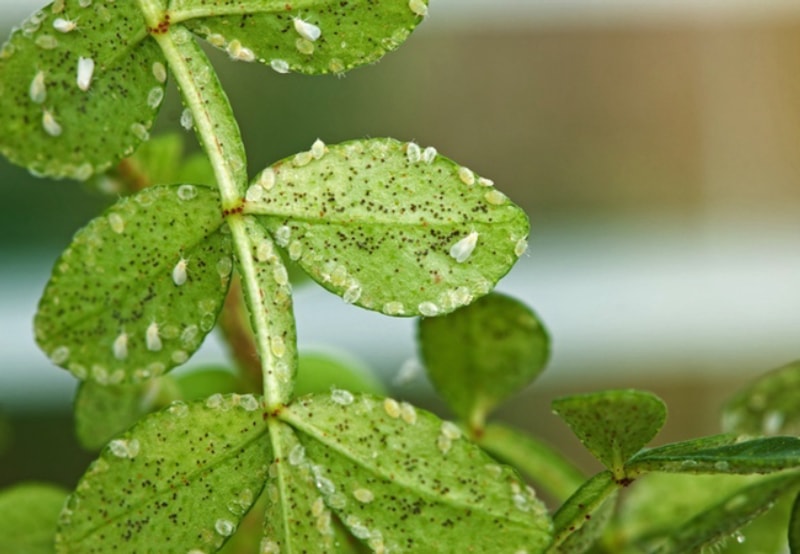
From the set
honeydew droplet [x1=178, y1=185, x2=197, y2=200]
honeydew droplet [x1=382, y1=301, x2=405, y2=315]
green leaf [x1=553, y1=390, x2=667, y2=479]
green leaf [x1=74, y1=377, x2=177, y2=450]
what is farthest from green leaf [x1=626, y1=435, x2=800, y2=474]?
green leaf [x1=74, y1=377, x2=177, y2=450]

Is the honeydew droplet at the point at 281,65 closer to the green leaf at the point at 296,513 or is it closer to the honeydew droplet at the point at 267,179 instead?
the honeydew droplet at the point at 267,179

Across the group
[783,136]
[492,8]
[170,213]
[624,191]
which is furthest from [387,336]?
[170,213]

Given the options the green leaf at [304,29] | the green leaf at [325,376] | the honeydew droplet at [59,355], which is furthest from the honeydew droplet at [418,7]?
the green leaf at [325,376]

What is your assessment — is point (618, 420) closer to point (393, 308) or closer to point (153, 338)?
point (393, 308)

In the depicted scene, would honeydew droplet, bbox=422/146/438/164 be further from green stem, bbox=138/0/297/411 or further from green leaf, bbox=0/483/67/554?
green leaf, bbox=0/483/67/554

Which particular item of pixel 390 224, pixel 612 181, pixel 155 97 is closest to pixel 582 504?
pixel 390 224
